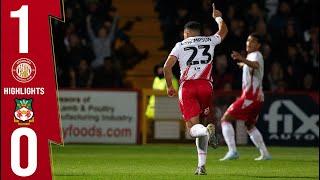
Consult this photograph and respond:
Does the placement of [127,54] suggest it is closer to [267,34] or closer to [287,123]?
[267,34]

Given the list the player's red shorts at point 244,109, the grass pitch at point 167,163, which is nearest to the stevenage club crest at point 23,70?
the grass pitch at point 167,163

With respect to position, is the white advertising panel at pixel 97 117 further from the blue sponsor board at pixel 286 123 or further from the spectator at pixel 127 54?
the blue sponsor board at pixel 286 123

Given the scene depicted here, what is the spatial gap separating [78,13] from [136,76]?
8.61 feet

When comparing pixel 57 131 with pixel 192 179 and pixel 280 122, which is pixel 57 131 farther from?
pixel 280 122

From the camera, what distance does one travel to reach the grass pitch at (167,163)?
13.4 m

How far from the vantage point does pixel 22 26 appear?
7965mm

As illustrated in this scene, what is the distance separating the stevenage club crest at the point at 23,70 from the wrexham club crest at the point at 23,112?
0.17m

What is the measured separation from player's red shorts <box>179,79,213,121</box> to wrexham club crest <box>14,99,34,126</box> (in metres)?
5.71

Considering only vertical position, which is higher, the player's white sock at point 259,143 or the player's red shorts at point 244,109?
the player's red shorts at point 244,109

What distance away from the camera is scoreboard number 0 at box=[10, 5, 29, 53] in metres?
7.95

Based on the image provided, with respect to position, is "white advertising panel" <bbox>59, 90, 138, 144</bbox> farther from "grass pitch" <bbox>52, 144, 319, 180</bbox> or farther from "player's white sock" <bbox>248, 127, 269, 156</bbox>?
"player's white sock" <bbox>248, 127, 269, 156</bbox>

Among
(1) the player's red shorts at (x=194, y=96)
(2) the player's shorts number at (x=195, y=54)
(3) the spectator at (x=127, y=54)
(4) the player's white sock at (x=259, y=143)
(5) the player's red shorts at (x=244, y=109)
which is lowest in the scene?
(4) the player's white sock at (x=259, y=143)

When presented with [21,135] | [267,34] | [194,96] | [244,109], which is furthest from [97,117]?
[21,135]

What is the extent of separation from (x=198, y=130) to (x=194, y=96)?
61 cm
